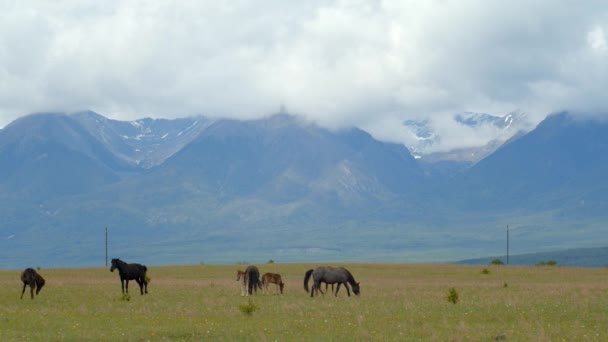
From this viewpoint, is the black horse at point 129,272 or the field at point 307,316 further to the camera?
the black horse at point 129,272

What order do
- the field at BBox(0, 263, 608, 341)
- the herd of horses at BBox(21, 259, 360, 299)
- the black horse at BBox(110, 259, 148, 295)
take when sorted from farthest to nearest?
the black horse at BBox(110, 259, 148, 295), the herd of horses at BBox(21, 259, 360, 299), the field at BBox(0, 263, 608, 341)

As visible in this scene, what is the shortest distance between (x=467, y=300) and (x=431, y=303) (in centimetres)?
249

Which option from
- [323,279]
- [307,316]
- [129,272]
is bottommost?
[307,316]

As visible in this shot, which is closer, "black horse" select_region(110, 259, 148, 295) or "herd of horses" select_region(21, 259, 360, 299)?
"herd of horses" select_region(21, 259, 360, 299)

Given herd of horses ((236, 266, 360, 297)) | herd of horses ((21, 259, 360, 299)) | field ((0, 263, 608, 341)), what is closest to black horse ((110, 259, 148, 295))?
herd of horses ((21, 259, 360, 299))

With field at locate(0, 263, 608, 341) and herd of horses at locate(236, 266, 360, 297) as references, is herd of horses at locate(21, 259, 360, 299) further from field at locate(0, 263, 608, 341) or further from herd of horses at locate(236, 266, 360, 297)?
field at locate(0, 263, 608, 341)

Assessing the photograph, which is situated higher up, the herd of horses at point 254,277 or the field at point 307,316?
the herd of horses at point 254,277

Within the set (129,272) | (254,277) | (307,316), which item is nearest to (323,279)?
(254,277)

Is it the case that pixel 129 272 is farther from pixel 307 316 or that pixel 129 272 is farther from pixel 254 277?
pixel 307 316

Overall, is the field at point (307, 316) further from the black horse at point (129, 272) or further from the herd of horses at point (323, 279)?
the black horse at point (129, 272)

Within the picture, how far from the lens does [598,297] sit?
42.2 metres

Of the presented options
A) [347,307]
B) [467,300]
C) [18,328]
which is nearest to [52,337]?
[18,328]

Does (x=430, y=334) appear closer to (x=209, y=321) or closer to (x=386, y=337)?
(x=386, y=337)

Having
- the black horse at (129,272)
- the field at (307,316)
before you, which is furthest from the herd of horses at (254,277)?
→ the field at (307,316)
